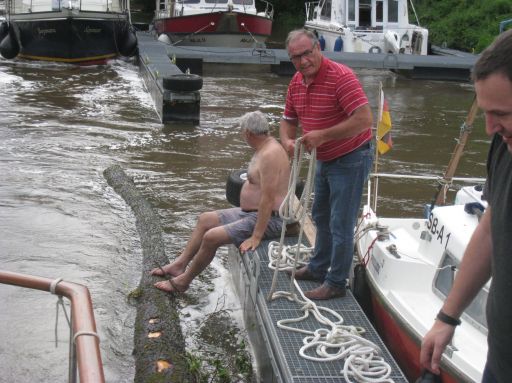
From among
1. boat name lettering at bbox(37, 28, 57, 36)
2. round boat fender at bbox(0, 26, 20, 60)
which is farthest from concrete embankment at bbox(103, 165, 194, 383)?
round boat fender at bbox(0, 26, 20, 60)

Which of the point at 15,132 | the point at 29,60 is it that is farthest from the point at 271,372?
the point at 29,60

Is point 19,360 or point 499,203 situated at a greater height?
point 499,203

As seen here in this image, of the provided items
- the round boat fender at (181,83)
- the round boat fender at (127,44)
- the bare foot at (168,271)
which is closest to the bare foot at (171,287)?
the bare foot at (168,271)

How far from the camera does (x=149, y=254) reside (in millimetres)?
6598

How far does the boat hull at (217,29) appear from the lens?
24094 millimetres

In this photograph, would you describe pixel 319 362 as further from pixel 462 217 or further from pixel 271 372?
pixel 462 217

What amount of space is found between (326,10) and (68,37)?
368 inches

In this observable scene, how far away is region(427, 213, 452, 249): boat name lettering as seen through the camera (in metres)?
4.79

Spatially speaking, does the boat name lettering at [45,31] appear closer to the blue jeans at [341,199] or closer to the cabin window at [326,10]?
the cabin window at [326,10]

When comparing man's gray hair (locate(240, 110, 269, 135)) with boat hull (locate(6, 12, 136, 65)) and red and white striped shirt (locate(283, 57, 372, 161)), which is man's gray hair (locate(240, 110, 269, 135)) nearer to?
red and white striped shirt (locate(283, 57, 372, 161))

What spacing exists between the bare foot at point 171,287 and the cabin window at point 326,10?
20660 millimetres

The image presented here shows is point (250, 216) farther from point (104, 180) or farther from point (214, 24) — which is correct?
point (214, 24)

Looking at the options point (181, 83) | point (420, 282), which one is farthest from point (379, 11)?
point (420, 282)

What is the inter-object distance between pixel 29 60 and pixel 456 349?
19777 millimetres
